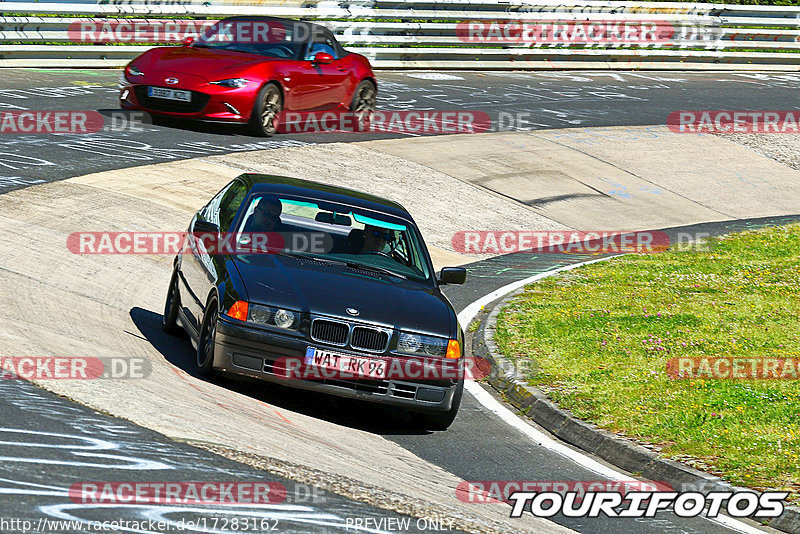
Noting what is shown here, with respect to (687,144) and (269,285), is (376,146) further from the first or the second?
(269,285)

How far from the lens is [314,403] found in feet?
28.7

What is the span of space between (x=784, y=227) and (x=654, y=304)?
19.2ft

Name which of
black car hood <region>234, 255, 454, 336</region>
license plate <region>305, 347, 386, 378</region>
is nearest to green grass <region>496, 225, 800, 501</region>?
black car hood <region>234, 255, 454, 336</region>

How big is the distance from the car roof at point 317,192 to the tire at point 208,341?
1.37 metres

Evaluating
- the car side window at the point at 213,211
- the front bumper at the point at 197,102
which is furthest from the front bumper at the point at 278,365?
the front bumper at the point at 197,102

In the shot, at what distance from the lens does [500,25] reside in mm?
27656

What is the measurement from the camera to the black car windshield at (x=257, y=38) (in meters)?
17.7

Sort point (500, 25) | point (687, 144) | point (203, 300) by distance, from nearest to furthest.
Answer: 1. point (203, 300)
2. point (687, 144)
3. point (500, 25)

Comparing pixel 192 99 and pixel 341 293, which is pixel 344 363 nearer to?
pixel 341 293

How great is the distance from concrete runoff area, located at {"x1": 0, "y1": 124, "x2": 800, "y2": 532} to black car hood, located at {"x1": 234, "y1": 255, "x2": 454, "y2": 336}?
0.76 meters

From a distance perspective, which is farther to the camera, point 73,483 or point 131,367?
Result: point 131,367

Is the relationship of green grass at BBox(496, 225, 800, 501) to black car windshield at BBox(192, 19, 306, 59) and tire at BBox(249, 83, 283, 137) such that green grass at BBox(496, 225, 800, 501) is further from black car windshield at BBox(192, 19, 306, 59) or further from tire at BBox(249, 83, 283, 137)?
black car windshield at BBox(192, 19, 306, 59)

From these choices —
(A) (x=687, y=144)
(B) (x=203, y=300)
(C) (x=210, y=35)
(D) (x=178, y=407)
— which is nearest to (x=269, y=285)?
(B) (x=203, y=300)

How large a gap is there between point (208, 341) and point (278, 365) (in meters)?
0.65
